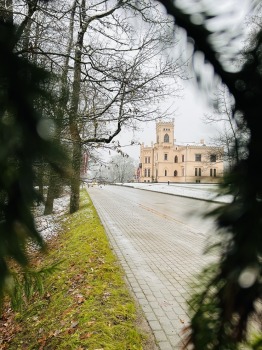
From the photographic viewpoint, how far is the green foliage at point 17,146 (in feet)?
1.59

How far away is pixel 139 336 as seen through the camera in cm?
421

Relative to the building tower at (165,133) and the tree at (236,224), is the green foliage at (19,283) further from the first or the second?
the building tower at (165,133)

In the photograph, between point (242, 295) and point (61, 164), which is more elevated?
point (61, 164)

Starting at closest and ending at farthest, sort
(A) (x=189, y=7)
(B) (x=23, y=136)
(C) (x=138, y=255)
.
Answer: (B) (x=23, y=136), (A) (x=189, y=7), (C) (x=138, y=255)

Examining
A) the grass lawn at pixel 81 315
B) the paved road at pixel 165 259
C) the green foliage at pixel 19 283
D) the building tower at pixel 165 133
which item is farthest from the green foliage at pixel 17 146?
the grass lawn at pixel 81 315

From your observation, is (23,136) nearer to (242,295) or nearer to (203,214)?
(203,214)

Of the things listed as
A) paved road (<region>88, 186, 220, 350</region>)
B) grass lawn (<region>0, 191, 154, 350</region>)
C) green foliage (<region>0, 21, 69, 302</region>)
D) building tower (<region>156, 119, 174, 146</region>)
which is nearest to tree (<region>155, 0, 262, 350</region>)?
paved road (<region>88, 186, 220, 350</region>)

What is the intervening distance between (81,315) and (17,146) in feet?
15.5

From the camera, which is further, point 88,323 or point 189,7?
point 88,323

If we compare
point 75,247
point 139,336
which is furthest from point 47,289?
point 139,336

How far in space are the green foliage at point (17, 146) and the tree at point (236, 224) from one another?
0.30 m

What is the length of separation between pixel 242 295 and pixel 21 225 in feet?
1.27

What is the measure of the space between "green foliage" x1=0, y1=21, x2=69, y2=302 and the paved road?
0.26 meters

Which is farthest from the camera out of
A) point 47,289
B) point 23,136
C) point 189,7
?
point 47,289
